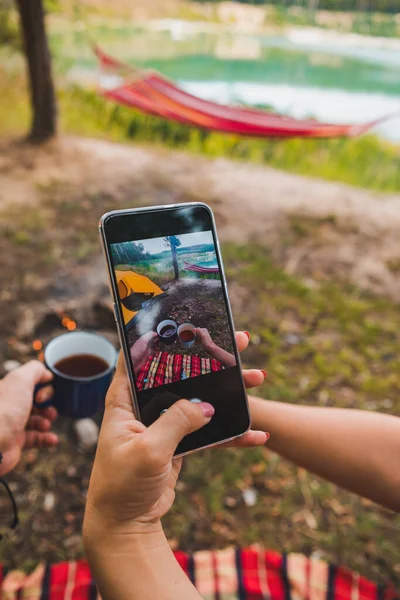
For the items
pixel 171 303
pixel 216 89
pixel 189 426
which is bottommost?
pixel 216 89

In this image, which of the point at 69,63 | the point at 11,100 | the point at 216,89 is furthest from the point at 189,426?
the point at 216,89

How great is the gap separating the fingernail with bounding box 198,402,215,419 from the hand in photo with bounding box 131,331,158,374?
0.41 feet

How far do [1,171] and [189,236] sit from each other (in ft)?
9.10

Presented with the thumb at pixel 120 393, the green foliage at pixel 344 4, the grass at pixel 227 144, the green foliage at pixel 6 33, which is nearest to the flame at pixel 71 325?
the thumb at pixel 120 393

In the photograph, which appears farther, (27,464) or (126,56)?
(126,56)

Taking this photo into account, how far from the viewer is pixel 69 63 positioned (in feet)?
19.6

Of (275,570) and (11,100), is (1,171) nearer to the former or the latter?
(11,100)

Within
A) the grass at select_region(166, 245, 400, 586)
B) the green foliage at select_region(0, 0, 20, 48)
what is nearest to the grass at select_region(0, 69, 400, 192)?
the green foliage at select_region(0, 0, 20, 48)

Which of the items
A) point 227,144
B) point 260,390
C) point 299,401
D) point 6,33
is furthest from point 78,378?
point 6,33

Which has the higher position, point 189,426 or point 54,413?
point 189,426

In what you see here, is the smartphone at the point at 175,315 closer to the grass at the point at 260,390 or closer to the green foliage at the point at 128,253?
the green foliage at the point at 128,253

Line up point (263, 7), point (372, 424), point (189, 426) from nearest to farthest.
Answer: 1. point (189, 426)
2. point (372, 424)
3. point (263, 7)

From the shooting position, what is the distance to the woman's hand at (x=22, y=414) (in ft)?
3.50

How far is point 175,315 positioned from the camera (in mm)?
835
